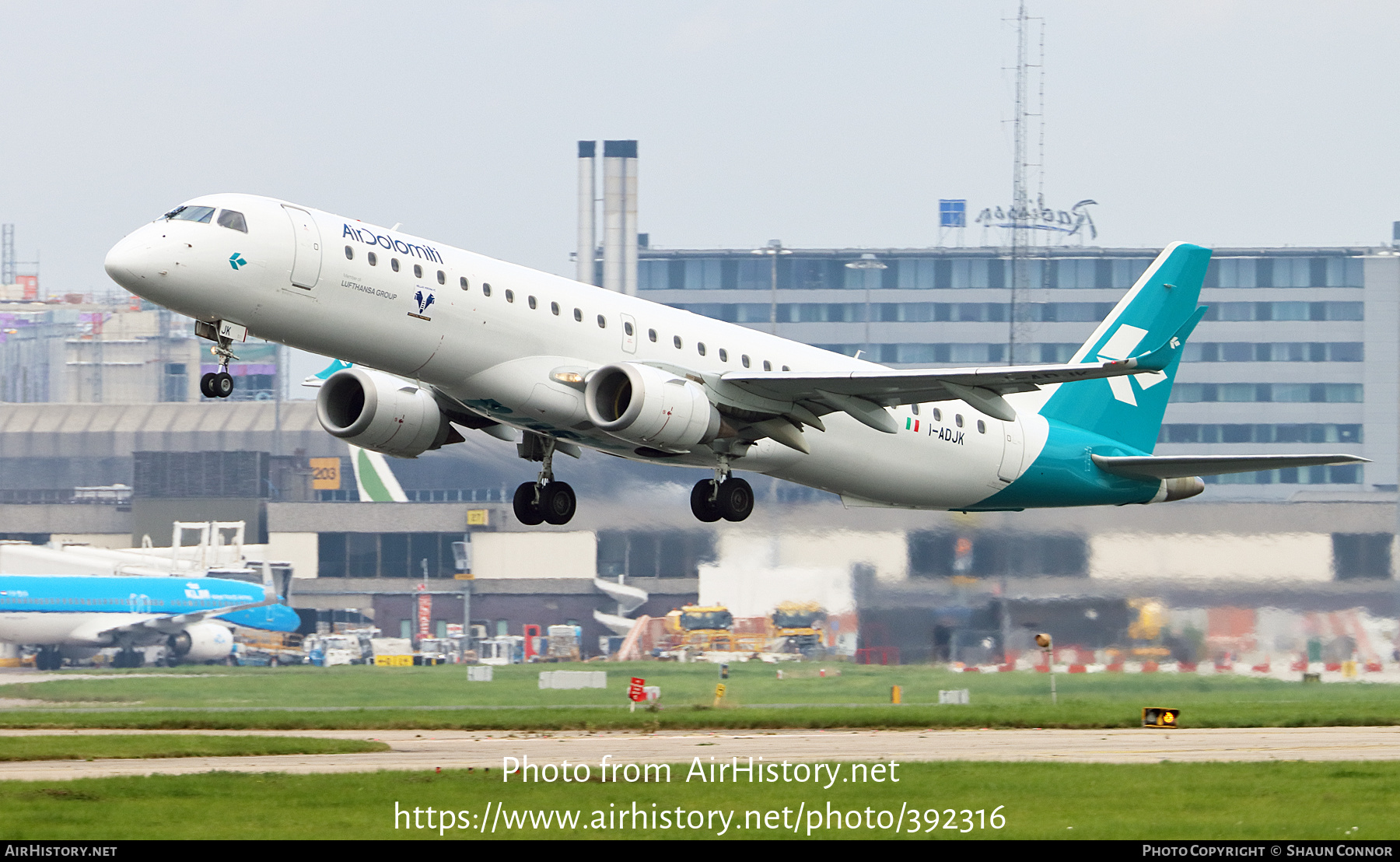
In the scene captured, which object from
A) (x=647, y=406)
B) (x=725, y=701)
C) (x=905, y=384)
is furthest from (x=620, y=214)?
(x=647, y=406)

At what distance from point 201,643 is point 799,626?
1204 inches

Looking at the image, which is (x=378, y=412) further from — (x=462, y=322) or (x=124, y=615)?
(x=124, y=615)

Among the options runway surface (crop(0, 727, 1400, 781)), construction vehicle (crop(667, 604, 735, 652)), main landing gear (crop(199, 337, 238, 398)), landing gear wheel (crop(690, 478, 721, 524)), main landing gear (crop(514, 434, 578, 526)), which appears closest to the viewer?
main landing gear (crop(199, 337, 238, 398))

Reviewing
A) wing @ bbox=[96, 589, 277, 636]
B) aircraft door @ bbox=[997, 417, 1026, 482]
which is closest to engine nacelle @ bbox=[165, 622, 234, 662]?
wing @ bbox=[96, 589, 277, 636]

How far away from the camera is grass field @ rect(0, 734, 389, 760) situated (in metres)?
32.7

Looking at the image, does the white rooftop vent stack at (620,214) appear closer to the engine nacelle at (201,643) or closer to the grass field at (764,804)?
the engine nacelle at (201,643)

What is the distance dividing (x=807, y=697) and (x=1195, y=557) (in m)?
11.1

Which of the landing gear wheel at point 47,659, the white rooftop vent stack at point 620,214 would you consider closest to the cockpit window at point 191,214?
the landing gear wheel at point 47,659

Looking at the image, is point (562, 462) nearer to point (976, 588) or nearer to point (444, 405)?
point (976, 588)

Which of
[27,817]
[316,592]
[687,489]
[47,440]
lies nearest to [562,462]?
[687,489]

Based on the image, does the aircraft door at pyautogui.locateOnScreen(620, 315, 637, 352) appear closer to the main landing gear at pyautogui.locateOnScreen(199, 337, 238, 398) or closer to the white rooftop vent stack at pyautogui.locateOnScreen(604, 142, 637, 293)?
the main landing gear at pyautogui.locateOnScreen(199, 337, 238, 398)

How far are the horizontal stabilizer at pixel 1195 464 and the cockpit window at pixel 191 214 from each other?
707 inches

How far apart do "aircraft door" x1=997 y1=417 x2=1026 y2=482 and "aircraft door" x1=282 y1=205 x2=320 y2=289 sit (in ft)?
48.7

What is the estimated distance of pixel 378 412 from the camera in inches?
1236
